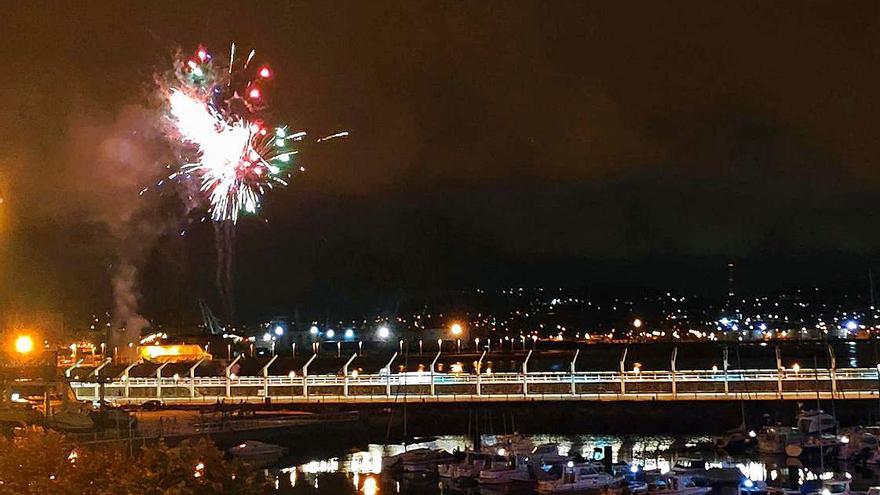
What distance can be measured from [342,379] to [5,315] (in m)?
18.6

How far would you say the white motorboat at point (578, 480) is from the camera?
3703 cm

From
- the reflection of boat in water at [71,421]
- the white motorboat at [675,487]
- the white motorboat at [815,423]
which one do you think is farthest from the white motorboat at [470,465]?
the reflection of boat in water at [71,421]

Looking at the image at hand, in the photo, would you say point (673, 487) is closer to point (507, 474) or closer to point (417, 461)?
point (507, 474)

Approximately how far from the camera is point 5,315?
49.4 metres

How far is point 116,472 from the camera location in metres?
12.8

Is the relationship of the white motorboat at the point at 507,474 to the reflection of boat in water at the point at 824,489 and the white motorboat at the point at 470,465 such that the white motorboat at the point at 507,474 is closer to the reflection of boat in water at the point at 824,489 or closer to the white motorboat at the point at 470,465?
the white motorboat at the point at 470,465

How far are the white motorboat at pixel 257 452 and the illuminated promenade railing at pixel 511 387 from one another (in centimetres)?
581

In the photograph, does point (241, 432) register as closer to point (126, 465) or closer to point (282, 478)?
point (282, 478)

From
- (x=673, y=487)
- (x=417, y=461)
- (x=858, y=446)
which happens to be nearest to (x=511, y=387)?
(x=417, y=461)

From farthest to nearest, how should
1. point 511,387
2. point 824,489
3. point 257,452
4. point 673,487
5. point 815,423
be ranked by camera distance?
point 511,387
point 815,423
point 257,452
point 673,487
point 824,489

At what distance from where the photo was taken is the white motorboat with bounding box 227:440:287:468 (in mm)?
43312

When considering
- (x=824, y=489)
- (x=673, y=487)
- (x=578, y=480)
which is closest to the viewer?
(x=824, y=489)

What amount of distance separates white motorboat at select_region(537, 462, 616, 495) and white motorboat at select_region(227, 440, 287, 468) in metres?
14.0

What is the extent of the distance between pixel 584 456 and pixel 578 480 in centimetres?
812
